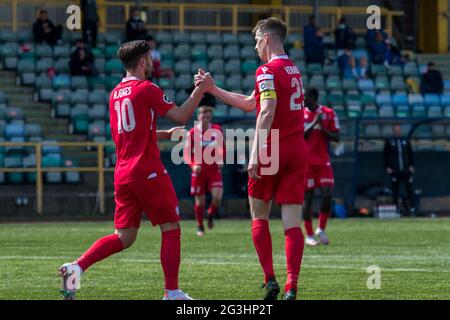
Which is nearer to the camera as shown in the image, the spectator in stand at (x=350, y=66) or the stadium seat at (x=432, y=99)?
the stadium seat at (x=432, y=99)

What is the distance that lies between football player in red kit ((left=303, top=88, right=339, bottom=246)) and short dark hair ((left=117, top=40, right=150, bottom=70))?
334 inches

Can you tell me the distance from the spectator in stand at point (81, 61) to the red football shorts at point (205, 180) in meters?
10.5

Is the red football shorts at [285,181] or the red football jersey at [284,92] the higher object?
the red football jersey at [284,92]

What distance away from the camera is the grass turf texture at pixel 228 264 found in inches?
480

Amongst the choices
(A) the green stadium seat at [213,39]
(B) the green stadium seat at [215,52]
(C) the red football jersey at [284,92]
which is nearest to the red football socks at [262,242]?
(C) the red football jersey at [284,92]

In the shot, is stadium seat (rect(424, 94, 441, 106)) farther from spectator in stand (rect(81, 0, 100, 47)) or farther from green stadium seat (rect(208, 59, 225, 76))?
spectator in stand (rect(81, 0, 100, 47))

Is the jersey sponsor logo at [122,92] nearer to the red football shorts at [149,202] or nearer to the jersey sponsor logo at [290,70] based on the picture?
the red football shorts at [149,202]

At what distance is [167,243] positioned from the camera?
11.0 m

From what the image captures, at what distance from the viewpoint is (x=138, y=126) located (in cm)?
1109

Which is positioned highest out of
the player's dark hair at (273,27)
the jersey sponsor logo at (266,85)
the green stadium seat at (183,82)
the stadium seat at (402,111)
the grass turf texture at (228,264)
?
the green stadium seat at (183,82)

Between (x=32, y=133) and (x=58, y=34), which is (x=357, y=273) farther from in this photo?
(x=58, y=34)

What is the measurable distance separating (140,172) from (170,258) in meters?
0.76
